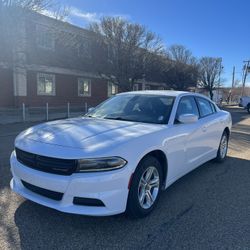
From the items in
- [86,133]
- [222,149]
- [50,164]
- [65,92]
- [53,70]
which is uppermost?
[53,70]

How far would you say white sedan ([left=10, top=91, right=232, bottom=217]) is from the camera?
3082 mm

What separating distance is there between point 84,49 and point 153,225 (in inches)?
805

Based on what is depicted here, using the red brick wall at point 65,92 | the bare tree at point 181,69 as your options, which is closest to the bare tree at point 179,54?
the bare tree at point 181,69

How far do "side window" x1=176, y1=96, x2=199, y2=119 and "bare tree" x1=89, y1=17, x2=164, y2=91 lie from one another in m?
17.0

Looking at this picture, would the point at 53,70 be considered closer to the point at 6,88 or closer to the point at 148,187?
the point at 6,88

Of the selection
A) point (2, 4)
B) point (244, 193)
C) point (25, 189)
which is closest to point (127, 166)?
point (25, 189)

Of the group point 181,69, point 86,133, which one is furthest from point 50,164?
point 181,69

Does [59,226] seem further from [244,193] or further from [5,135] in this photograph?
[5,135]

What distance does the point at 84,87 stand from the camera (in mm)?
24766

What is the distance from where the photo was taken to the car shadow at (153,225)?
10.0 feet

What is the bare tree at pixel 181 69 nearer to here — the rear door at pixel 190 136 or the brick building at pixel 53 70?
the brick building at pixel 53 70

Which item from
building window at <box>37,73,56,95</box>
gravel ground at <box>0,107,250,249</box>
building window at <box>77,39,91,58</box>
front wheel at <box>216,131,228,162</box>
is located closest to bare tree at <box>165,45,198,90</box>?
building window at <box>77,39,91,58</box>

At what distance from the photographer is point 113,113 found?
4801 millimetres

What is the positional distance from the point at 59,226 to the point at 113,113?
2.08 m
